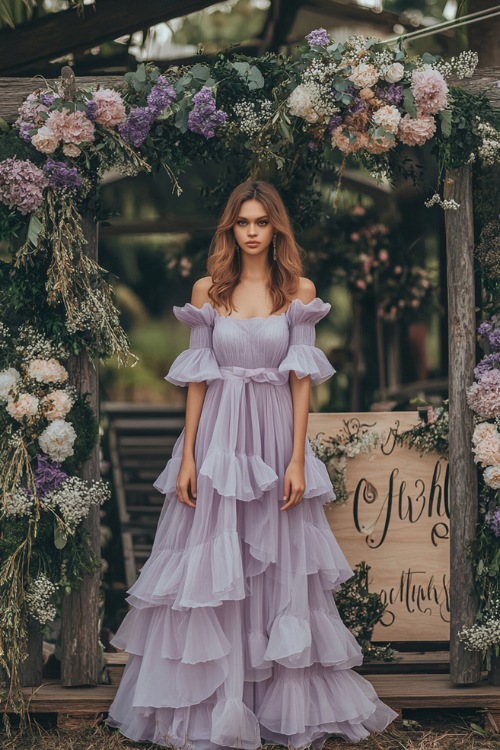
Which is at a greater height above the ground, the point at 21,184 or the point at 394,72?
the point at 394,72

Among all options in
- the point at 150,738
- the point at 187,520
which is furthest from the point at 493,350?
the point at 150,738

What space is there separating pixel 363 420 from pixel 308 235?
118 centimetres

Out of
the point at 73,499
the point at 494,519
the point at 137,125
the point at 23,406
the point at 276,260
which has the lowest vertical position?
the point at 494,519

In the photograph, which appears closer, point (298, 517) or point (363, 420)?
point (298, 517)

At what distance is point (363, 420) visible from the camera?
17.3 ft

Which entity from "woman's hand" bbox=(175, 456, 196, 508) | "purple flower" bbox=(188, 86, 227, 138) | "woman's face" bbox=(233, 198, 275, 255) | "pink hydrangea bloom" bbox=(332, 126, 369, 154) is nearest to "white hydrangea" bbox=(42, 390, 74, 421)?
"woman's hand" bbox=(175, 456, 196, 508)

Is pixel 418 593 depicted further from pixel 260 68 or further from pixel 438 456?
pixel 260 68

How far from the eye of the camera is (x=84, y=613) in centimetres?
462

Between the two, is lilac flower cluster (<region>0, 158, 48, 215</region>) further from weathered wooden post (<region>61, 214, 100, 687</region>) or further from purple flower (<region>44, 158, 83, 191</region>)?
weathered wooden post (<region>61, 214, 100, 687</region>)

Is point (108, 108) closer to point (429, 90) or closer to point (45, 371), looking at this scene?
point (45, 371)

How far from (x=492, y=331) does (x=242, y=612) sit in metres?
1.64

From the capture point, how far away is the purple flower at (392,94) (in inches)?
173

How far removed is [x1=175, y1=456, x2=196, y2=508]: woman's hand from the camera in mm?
4238

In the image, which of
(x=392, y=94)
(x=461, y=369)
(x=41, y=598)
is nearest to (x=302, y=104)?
(x=392, y=94)
